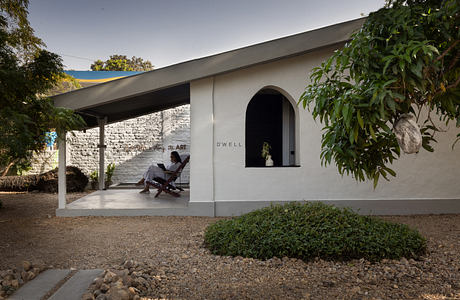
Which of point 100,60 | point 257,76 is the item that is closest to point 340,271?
point 257,76

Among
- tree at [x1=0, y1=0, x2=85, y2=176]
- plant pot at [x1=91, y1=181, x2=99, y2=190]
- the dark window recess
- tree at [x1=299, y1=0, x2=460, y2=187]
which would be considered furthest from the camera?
plant pot at [x1=91, y1=181, x2=99, y2=190]

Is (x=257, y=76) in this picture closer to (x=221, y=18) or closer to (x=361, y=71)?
(x=361, y=71)

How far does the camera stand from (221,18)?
1345 centimetres

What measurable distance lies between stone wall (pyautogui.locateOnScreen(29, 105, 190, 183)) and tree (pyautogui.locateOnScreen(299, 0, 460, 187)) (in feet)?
31.2

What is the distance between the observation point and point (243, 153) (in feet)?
19.1

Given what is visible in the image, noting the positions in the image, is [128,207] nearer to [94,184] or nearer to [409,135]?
[94,184]

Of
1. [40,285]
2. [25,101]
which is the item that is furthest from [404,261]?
[25,101]

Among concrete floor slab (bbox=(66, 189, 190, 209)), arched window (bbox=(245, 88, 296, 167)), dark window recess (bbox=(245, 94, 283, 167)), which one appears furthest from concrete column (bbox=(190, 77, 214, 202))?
dark window recess (bbox=(245, 94, 283, 167))

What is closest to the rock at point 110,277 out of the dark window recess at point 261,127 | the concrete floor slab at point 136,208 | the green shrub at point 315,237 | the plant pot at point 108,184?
the green shrub at point 315,237

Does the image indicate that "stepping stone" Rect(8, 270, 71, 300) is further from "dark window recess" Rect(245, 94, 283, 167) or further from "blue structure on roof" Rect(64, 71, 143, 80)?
"blue structure on roof" Rect(64, 71, 143, 80)

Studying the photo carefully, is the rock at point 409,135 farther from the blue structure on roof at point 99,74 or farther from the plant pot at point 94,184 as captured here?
the blue structure on roof at point 99,74

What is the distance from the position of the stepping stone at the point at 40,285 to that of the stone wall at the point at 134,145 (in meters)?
8.22

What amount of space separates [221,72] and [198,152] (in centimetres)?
141

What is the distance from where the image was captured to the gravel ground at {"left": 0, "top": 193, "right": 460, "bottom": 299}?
2.55 meters
